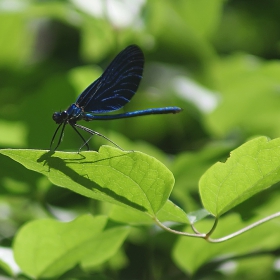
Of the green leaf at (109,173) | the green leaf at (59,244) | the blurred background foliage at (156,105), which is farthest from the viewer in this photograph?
the blurred background foliage at (156,105)

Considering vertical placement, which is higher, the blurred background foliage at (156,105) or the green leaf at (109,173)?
the green leaf at (109,173)

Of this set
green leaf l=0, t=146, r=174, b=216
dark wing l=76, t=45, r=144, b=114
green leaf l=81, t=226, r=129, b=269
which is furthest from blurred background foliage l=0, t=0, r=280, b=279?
green leaf l=0, t=146, r=174, b=216

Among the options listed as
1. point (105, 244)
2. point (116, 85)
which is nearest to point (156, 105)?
point (116, 85)

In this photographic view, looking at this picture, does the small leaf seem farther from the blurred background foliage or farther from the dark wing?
the dark wing

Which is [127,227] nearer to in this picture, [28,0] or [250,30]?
[28,0]

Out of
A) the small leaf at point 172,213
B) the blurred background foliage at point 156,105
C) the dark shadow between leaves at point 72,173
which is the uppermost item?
the dark shadow between leaves at point 72,173

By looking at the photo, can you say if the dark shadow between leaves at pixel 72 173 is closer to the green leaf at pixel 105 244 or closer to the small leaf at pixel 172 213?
the small leaf at pixel 172 213

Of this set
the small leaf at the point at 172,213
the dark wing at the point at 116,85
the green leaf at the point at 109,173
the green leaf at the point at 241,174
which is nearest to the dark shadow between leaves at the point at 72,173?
the green leaf at the point at 109,173

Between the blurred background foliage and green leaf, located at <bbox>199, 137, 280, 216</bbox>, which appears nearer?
green leaf, located at <bbox>199, 137, 280, 216</bbox>
